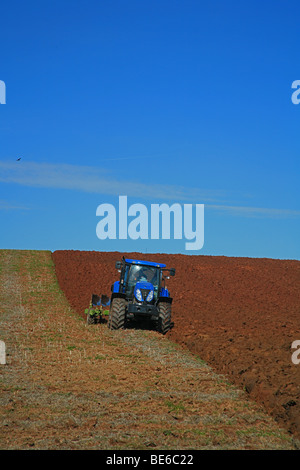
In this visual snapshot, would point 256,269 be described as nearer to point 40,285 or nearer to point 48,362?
point 40,285

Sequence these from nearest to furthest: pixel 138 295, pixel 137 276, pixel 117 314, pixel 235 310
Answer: pixel 138 295, pixel 117 314, pixel 137 276, pixel 235 310

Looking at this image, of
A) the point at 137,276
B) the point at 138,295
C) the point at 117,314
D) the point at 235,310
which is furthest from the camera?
the point at 235,310

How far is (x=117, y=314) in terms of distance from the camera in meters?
20.1

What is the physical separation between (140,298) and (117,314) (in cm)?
105

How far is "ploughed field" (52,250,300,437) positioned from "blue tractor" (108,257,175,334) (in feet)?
3.00

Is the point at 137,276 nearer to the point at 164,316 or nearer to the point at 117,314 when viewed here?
the point at 117,314

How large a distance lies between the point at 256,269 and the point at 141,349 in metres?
32.7

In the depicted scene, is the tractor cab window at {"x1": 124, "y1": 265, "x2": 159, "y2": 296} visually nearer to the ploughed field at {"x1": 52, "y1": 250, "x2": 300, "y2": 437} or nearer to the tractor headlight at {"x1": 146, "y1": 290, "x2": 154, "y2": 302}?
the tractor headlight at {"x1": 146, "y1": 290, "x2": 154, "y2": 302}

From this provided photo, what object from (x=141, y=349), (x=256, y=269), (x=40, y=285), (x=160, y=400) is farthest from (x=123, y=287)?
(x=256, y=269)

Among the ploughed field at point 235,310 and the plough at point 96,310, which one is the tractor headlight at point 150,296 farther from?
the plough at point 96,310

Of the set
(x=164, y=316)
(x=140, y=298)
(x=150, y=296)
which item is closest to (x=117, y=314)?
(x=140, y=298)

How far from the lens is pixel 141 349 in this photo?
16.9 metres

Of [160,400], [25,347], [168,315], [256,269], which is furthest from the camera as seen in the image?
[256,269]

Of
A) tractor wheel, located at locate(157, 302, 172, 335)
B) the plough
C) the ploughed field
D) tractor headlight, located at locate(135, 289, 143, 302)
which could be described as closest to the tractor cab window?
tractor headlight, located at locate(135, 289, 143, 302)
